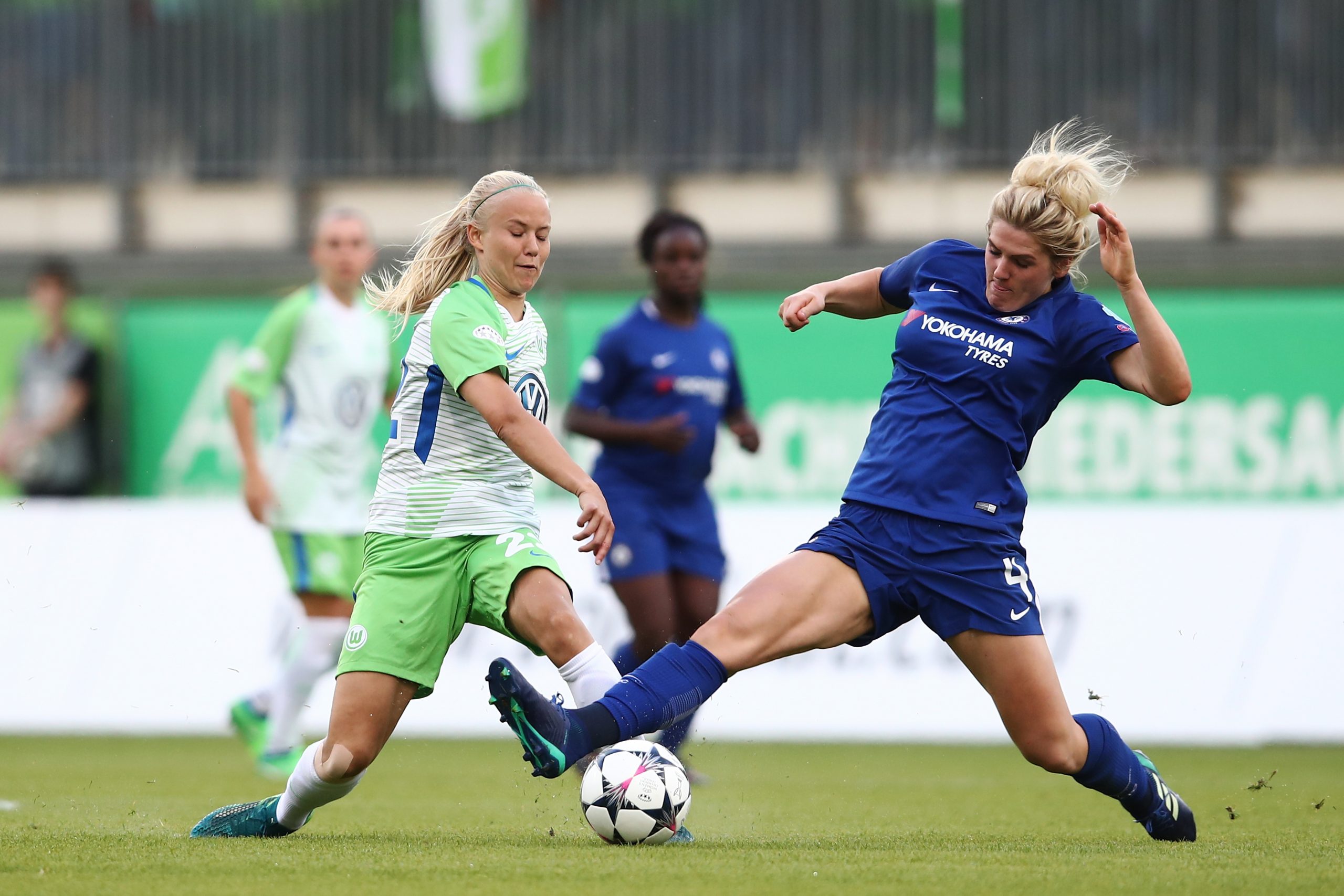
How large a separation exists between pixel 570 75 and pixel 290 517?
8.35 meters

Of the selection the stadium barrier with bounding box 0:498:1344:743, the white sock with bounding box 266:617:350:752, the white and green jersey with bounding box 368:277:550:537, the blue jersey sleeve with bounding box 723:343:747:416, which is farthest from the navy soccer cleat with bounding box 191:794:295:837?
the stadium barrier with bounding box 0:498:1344:743

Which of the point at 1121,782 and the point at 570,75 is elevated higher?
the point at 570,75

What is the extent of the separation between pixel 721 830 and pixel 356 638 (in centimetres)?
146

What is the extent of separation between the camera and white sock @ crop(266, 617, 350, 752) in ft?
25.3

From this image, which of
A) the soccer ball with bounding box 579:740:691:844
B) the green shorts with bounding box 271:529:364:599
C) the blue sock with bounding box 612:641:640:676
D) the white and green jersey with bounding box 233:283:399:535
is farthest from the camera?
the white and green jersey with bounding box 233:283:399:535

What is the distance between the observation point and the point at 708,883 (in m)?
4.47

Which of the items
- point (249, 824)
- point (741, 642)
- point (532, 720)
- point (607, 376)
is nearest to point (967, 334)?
point (741, 642)

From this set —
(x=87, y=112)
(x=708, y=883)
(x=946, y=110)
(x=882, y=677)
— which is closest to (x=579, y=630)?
(x=708, y=883)

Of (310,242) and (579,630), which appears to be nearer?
(579,630)

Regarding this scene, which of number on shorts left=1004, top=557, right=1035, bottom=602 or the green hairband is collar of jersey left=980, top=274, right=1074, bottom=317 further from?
the green hairband

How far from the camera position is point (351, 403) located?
8320mm

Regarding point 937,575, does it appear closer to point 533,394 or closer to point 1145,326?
point 1145,326

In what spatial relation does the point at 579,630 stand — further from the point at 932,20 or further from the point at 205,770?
the point at 932,20

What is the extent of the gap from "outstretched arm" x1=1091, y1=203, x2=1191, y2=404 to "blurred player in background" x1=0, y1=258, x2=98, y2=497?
10.9 metres
